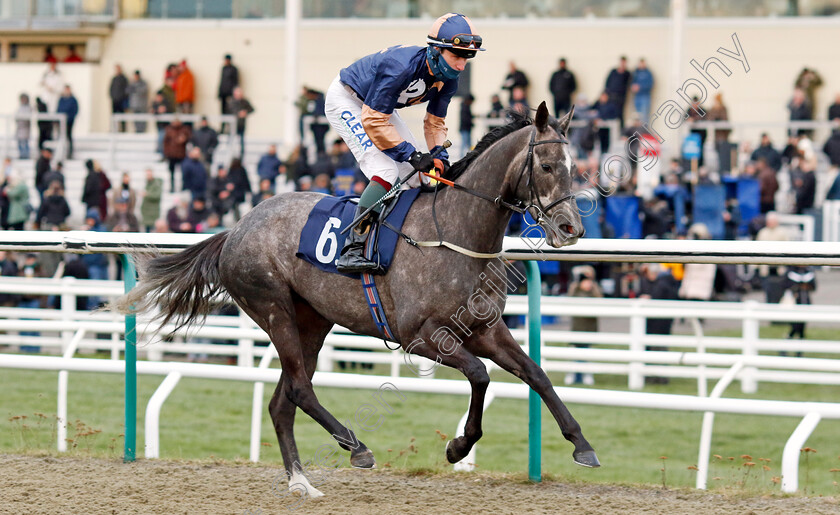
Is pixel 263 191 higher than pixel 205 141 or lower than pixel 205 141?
lower

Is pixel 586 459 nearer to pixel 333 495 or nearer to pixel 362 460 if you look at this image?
pixel 362 460

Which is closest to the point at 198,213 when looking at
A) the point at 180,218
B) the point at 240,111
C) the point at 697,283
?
the point at 180,218

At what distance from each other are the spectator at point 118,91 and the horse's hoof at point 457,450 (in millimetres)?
17382

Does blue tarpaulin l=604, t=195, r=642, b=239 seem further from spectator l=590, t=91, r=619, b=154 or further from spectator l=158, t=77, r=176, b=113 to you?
spectator l=158, t=77, r=176, b=113

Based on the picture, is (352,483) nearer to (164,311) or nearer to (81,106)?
(164,311)

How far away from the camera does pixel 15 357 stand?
5164 millimetres

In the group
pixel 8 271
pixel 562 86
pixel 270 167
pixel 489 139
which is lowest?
pixel 8 271

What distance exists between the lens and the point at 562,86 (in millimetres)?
17734

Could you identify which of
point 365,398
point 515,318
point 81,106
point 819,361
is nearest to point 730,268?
point 515,318

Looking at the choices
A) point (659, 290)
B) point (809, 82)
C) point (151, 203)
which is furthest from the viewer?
point (809, 82)

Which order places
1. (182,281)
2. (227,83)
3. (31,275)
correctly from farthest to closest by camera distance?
(227,83) → (31,275) → (182,281)

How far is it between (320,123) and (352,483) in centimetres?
1230

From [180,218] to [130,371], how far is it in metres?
9.43

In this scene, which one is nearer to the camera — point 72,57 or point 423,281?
point 423,281
